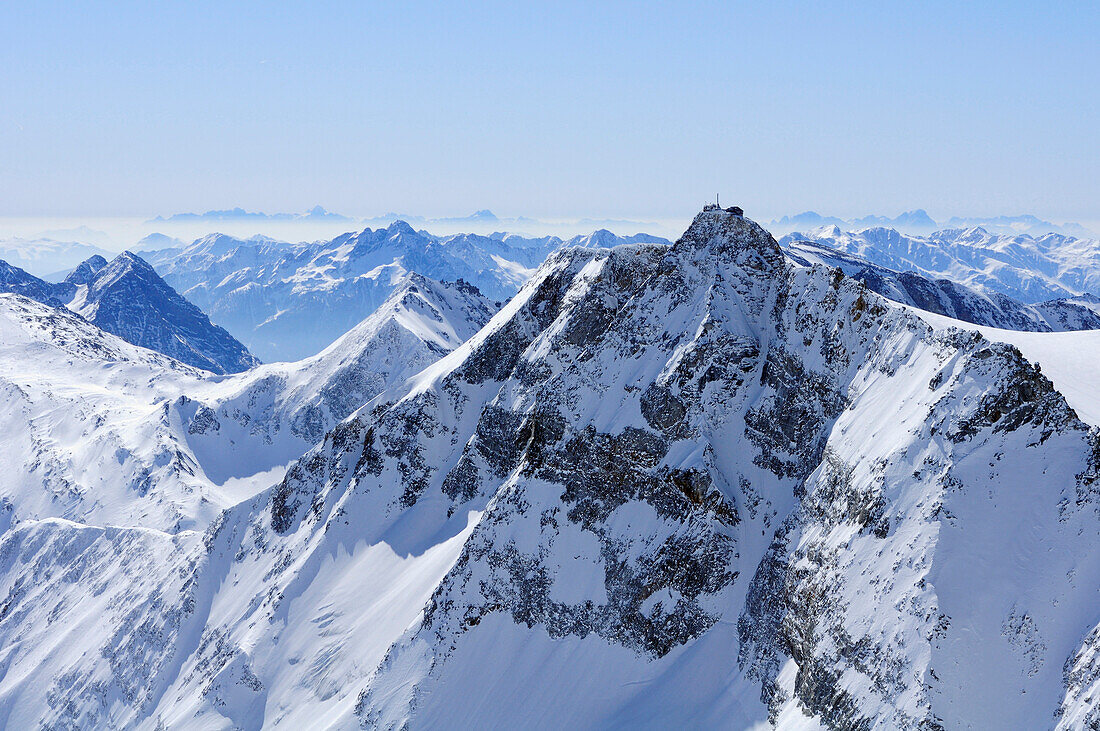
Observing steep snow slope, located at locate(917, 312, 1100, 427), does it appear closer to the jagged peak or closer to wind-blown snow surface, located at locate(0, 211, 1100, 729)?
wind-blown snow surface, located at locate(0, 211, 1100, 729)

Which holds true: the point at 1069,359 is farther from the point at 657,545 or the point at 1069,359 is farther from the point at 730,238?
the point at 657,545

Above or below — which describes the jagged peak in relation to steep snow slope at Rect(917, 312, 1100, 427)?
above

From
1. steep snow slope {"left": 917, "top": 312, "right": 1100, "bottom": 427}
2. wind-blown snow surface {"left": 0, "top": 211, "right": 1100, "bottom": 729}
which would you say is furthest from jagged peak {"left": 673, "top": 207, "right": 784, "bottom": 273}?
steep snow slope {"left": 917, "top": 312, "right": 1100, "bottom": 427}

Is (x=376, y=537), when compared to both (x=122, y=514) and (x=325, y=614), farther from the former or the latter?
(x=122, y=514)

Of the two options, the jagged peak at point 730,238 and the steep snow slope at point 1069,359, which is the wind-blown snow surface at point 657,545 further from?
the steep snow slope at point 1069,359

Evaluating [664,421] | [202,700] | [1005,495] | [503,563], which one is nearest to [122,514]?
[202,700]

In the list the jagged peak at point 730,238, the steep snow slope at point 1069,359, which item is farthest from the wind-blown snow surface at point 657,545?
the steep snow slope at point 1069,359

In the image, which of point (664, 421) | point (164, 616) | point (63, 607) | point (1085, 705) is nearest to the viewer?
point (1085, 705)

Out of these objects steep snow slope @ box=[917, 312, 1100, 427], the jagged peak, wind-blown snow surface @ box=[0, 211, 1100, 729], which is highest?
the jagged peak
